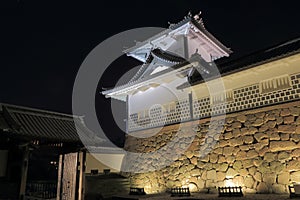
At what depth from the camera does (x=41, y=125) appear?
9.15m

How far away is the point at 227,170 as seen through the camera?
28.8 feet

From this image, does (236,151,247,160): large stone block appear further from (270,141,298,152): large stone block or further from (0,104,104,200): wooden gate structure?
(0,104,104,200): wooden gate structure

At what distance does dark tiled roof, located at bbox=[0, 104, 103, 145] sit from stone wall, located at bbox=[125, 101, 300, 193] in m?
4.16

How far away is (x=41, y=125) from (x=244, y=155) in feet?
26.5

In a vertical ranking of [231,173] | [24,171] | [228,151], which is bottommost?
[231,173]

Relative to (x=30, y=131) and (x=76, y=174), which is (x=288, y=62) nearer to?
(x=76, y=174)

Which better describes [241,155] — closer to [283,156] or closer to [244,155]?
[244,155]

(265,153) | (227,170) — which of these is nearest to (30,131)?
(227,170)

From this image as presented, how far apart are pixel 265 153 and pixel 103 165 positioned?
870 centimetres

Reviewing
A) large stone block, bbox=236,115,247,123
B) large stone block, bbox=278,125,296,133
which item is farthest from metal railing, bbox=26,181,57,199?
large stone block, bbox=278,125,296,133

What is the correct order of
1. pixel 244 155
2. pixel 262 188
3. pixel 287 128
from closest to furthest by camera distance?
pixel 262 188 < pixel 287 128 < pixel 244 155

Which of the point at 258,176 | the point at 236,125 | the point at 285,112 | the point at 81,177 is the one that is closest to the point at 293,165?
the point at 258,176

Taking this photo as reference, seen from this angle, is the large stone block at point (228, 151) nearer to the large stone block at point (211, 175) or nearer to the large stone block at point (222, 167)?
the large stone block at point (222, 167)

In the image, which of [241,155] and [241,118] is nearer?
[241,155]
